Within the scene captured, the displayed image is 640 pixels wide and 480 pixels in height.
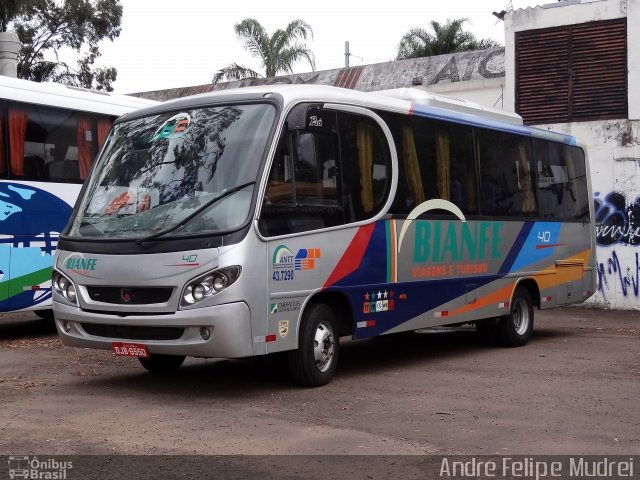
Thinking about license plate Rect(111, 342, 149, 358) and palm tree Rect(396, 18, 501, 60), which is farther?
palm tree Rect(396, 18, 501, 60)

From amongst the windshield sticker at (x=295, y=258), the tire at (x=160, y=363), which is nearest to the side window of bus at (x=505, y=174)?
the windshield sticker at (x=295, y=258)

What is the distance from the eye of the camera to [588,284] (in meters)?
14.9

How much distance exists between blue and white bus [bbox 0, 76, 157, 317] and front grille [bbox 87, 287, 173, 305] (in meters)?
4.35

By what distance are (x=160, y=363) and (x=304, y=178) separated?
2753 millimetres

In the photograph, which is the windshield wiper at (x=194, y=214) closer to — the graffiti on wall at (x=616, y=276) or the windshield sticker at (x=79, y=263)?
the windshield sticker at (x=79, y=263)

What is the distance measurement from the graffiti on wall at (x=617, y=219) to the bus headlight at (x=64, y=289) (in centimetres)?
1326

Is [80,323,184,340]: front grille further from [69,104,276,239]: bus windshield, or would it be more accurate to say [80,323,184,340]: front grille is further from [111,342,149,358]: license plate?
[69,104,276,239]: bus windshield

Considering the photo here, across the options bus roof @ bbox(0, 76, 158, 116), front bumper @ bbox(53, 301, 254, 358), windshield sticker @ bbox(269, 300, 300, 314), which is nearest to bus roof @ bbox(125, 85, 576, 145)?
windshield sticker @ bbox(269, 300, 300, 314)

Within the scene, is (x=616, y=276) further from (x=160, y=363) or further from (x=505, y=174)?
→ (x=160, y=363)

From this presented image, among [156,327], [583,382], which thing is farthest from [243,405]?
[583,382]

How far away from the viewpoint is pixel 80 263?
9.05 meters

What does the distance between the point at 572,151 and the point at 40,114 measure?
8.10 metres

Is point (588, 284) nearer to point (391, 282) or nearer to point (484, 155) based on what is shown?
point (484, 155)

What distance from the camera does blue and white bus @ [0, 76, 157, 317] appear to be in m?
12.8
